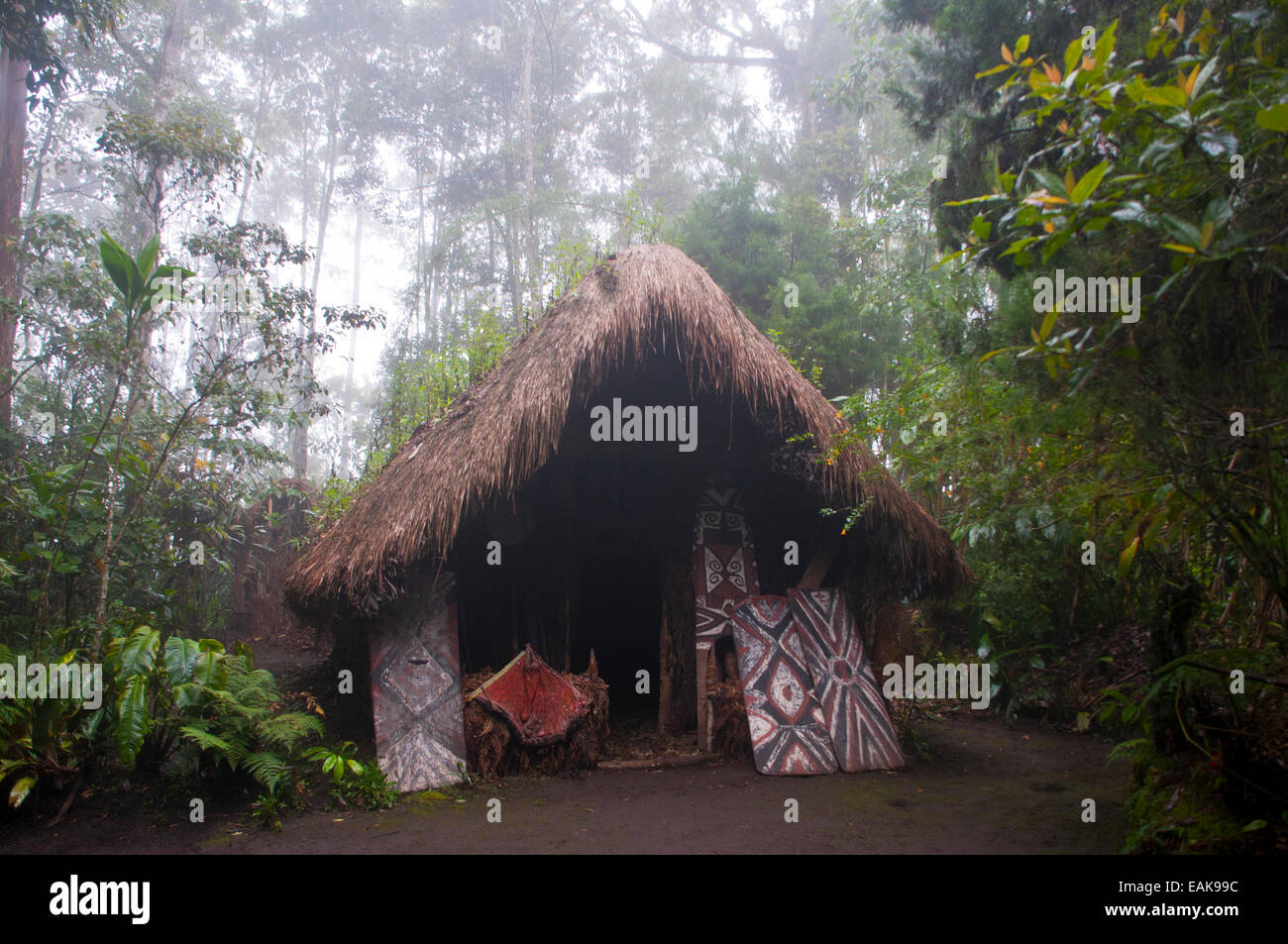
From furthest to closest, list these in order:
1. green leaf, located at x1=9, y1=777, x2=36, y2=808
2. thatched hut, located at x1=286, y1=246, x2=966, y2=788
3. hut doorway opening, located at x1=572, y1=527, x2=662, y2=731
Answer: hut doorway opening, located at x1=572, y1=527, x2=662, y2=731, thatched hut, located at x1=286, y1=246, x2=966, y2=788, green leaf, located at x1=9, y1=777, x2=36, y2=808

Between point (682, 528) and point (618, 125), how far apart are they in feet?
59.0

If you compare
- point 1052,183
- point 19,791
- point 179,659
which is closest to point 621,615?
point 179,659

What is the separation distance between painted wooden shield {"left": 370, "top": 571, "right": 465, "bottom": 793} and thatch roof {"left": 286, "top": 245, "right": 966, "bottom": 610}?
0.40 meters

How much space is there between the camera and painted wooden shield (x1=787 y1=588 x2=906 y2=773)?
16.8 ft

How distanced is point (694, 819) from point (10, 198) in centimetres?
881

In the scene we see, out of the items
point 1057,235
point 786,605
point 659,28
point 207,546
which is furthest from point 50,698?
point 659,28

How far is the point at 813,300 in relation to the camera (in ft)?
33.8

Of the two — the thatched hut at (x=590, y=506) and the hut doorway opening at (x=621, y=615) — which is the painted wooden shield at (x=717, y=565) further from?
the hut doorway opening at (x=621, y=615)

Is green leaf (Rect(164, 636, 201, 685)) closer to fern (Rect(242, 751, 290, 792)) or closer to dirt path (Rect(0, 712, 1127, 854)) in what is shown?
fern (Rect(242, 751, 290, 792))

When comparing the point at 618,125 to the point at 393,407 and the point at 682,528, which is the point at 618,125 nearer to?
the point at 393,407

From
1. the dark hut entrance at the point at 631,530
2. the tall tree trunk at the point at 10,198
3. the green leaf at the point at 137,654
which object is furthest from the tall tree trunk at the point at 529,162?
the green leaf at the point at 137,654

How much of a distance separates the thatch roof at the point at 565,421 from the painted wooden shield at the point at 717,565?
0.81 metres

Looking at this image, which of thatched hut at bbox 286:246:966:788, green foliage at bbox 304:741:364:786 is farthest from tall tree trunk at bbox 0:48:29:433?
green foliage at bbox 304:741:364:786

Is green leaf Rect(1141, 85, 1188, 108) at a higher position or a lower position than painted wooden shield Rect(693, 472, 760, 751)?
higher
